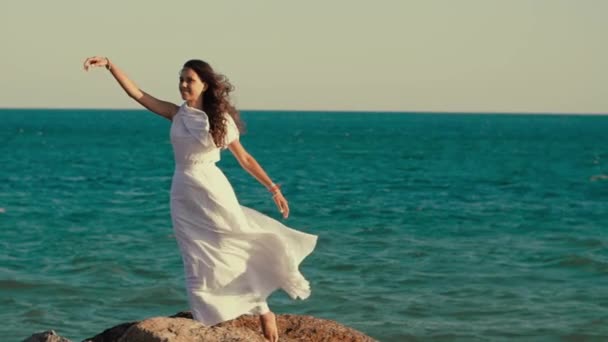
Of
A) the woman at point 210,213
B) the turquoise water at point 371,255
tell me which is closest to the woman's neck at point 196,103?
the woman at point 210,213

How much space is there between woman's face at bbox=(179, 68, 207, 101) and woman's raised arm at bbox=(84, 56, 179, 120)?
0.14 metres

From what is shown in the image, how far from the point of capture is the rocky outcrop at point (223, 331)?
7039 millimetres

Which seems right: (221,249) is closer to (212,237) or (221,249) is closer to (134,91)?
(212,237)

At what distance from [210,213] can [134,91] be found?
103cm

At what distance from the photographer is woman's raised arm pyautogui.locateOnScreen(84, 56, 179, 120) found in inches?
302

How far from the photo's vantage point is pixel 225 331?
284 inches

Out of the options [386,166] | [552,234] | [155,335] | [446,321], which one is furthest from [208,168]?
[386,166]

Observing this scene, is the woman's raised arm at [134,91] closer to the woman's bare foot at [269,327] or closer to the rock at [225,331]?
the rock at [225,331]

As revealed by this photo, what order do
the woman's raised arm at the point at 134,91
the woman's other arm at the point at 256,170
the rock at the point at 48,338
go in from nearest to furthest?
the rock at the point at 48,338
the woman's raised arm at the point at 134,91
the woman's other arm at the point at 256,170

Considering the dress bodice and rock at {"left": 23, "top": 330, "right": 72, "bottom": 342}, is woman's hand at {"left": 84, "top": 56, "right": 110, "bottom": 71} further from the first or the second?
rock at {"left": 23, "top": 330, "right": 72, "bottom": 342}

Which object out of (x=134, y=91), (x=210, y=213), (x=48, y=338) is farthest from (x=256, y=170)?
(x=48, y=338)

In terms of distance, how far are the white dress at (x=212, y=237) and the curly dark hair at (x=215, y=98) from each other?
0.06 metres

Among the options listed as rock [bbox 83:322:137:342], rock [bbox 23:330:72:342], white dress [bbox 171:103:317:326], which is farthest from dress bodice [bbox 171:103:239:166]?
rock [bbox 23:330:72:342]

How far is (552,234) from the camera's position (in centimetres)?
2477
